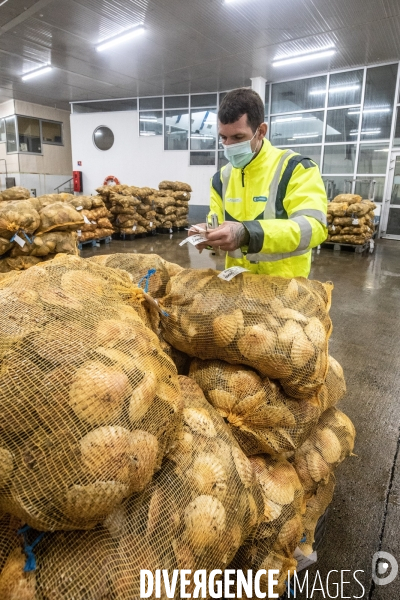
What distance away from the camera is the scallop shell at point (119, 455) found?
30.6 inches

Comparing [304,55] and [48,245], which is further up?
[304,55]

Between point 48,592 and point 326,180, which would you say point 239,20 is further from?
point 48,592

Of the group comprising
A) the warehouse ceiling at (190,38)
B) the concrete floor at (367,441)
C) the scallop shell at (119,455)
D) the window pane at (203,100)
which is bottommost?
Result: the concrete floor at (367,441)

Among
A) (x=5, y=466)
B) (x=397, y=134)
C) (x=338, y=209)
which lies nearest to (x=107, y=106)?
(x=397, y=134)

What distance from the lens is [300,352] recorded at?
49.4 inches

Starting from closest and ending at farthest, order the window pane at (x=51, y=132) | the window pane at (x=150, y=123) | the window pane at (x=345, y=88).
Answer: the window pane at (x=345, y=88)
the window pane at (x=150, y=123)
the window pane at (x=51, y=132)

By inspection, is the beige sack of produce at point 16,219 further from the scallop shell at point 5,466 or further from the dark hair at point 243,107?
the scallop shell at point 5,466

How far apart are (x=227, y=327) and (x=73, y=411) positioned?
64cm

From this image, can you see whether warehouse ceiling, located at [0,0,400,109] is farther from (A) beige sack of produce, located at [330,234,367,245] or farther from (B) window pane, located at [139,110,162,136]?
(A) beige sack of produce, located at [330,234,367,245]

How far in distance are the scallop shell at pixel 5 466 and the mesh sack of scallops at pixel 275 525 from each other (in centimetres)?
73

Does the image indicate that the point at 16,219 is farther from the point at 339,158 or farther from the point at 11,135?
the point at 11,135

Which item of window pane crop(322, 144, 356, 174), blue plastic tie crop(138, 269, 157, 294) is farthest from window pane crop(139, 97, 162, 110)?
blue plastic tie crop(138, 269, 157, 294)

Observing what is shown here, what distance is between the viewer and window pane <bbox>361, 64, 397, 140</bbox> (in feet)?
33.2

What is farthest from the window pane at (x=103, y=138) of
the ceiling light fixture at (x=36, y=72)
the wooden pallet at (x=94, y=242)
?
the wooden pallet at (x=94, y=242)
